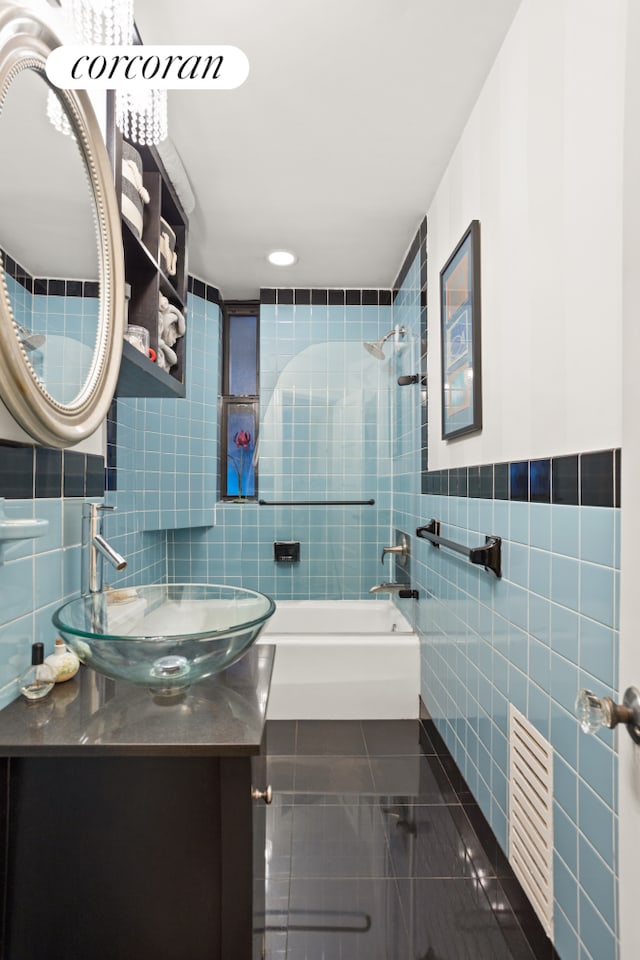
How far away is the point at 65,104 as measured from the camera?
976mm

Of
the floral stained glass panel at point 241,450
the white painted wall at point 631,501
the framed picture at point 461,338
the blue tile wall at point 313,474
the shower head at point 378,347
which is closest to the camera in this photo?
the white painted wall at point 631,501

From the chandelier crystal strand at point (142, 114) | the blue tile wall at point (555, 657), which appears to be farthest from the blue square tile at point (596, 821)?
the chandelier crystal strand at point (142, 114)

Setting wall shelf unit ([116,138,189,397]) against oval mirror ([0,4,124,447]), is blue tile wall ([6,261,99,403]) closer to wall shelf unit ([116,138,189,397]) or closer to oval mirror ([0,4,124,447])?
oval mirror ([0,4,124,447])

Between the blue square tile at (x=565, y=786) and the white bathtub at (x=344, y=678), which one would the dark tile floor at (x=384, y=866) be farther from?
the blue square tile at (x=565, y=786)

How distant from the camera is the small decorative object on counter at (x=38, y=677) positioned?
97cm

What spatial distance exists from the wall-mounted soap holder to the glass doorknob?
93 centimetres

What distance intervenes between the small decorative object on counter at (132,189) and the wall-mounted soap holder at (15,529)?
88 cm

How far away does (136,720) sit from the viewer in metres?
0.89

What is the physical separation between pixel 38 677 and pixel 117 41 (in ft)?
4.85

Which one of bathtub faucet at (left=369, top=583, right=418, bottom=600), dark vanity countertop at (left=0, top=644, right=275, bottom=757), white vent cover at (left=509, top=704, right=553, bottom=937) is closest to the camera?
dark vanity countertop at (left=0, top=644, right=275, bottom=757)

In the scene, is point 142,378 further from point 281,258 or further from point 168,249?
point 281,258

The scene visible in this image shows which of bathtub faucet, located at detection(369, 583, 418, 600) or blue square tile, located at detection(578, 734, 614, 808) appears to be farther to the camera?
bathtub faucet, located at detection(369, 583, 418, 600)

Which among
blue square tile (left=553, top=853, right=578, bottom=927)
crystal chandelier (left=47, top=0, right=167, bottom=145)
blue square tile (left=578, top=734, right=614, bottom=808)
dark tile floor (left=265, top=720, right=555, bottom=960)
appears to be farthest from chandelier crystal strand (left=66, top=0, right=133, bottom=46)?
dark tile floor (left=265, top=720, right=555, bottom=960)

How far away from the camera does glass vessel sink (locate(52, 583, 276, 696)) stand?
85 cm
